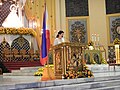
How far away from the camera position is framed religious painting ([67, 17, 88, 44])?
18.1 metres

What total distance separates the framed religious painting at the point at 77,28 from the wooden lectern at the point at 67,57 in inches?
445

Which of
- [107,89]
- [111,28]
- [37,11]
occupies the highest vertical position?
[37,11]

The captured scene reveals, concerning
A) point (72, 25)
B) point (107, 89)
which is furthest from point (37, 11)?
point (107, 89)

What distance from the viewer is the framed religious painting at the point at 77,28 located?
18.1m

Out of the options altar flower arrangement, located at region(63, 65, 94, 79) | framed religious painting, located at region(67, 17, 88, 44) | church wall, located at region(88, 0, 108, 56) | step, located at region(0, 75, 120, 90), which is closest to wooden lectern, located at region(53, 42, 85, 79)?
altar flower arrangement, located at region(63, 65, 94, 79)

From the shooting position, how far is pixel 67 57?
662cm

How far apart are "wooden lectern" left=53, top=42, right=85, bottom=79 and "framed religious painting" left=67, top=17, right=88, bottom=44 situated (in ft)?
37.1

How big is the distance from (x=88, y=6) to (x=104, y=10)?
1.19 metres

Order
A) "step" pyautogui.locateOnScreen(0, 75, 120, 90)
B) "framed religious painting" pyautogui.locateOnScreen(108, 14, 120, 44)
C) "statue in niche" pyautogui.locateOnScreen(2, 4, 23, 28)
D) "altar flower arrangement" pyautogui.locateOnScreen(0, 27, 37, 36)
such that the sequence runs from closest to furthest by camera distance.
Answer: "step" pyautogui.locateOnScreen(0, 75, 120, 90), "altar flower arrangement" pyautogui.locateOnScreen(0, 27, 37, 36), "statue in niche" pyautogui.locateOnScreen(2, 4, 23, 28), "framed religious painting" pyautogui.locateOnScreen(108, 14, 120, 44)

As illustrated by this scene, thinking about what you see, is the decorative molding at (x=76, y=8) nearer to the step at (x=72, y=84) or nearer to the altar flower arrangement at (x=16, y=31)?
the altar flower arrangement at (x=16, y=31)

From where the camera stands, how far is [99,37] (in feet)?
59.2

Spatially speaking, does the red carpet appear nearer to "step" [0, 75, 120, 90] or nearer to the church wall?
the church wall

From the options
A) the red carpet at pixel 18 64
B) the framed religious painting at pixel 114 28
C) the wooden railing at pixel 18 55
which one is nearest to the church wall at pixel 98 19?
the framed religious painting at pixel 114 28

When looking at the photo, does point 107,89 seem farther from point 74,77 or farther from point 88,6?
point 88,6
